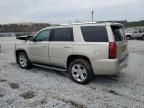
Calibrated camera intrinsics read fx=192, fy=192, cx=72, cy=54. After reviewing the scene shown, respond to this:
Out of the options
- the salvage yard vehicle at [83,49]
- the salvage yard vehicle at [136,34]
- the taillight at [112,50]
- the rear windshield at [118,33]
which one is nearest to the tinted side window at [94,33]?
the salvage yard vehicle at [83,49]

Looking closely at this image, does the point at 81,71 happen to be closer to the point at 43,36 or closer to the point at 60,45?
the point at 60,45

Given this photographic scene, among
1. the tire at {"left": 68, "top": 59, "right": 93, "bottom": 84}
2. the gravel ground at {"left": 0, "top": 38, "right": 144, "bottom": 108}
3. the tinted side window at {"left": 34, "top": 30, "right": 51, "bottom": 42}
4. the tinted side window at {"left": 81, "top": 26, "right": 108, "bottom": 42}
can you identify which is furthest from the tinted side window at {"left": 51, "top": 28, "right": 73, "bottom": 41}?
the gravel ground at {"left": 0, "top": 38, "right": 144, "bottom": 108}

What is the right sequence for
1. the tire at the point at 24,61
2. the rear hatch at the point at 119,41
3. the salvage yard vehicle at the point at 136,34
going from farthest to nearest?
the salvage yard vehicle at the point at 136,34, the tire at the point at 24,61, the rear hatch at the point at 119,41

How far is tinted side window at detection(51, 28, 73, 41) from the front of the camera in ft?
20.2

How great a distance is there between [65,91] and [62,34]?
6.75ft

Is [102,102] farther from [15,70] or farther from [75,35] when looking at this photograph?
[15,70]

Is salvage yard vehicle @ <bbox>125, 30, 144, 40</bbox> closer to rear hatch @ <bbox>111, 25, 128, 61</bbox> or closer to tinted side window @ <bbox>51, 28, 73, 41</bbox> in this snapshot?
rear hatch @ <bbox>111, 25, 128, 61</bbox>

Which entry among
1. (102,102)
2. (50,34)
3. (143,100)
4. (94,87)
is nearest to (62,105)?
(102,102)

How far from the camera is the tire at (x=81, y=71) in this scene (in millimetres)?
5727

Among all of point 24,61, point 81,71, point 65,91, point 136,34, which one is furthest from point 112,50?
point 136,34

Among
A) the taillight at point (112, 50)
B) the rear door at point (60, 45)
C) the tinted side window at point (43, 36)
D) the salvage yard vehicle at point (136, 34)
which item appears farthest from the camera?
the salvage yard vehicle at point (136, 34)

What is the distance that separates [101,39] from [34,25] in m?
63.4

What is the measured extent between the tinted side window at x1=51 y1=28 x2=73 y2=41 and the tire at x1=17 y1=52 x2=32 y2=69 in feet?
5.78

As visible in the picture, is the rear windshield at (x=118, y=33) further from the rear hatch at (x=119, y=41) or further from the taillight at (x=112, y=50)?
the taillight at (x=112, y=50)
